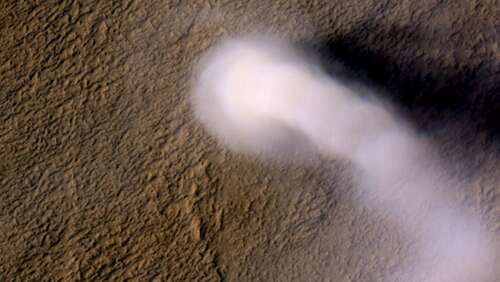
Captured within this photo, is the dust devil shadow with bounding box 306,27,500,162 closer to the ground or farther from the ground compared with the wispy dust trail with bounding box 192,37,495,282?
farther from the ground

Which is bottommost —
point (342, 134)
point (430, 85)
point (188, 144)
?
point (188, 144)

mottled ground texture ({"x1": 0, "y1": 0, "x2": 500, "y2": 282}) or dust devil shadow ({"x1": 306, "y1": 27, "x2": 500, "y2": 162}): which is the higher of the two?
dust devil shadow ({"x1": 306, "y1": 27, "x2": 500, "y2": 162})

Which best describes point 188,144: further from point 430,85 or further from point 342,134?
point 430,85

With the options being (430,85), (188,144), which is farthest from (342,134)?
(188,144)

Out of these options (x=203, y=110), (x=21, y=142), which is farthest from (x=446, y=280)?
(x=21, y=142)

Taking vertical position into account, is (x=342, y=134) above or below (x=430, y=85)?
below

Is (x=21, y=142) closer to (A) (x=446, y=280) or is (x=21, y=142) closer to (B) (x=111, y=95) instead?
(B) (x=111, y=95)
